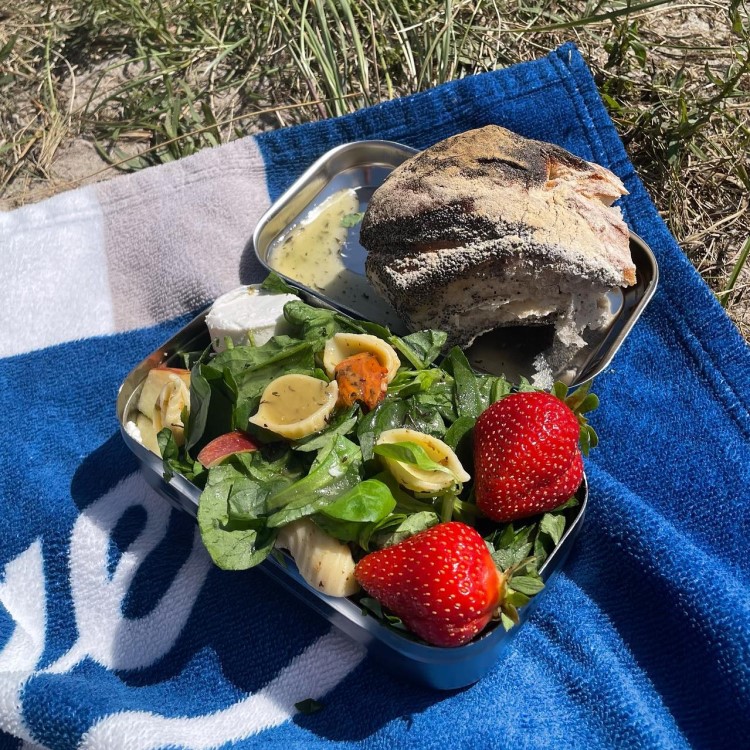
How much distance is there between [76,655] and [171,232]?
34.2 inches

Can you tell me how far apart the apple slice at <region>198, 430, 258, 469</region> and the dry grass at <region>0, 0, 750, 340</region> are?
1.01 metres

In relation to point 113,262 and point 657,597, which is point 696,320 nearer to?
point 657,597

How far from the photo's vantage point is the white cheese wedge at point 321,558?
3.34 ft

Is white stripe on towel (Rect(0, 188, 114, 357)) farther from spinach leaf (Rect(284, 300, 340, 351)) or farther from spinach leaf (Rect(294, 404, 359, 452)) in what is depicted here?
spinach leaf (Rect(294, 404, 359, 452))

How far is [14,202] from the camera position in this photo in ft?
6.21

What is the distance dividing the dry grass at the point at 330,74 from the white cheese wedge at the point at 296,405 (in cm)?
98

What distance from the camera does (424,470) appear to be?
1017mm

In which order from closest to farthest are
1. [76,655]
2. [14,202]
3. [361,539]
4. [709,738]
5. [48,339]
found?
[361,539]
[709,738]
[76,655]
[48,339]
[14,202]

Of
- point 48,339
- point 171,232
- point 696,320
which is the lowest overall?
point 48,339

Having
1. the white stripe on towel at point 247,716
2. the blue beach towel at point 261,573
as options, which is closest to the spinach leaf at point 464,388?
the blue beach towel at point 261,573

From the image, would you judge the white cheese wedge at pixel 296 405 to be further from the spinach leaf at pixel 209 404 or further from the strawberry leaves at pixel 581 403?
the strawberry leaves at pixel 581 403

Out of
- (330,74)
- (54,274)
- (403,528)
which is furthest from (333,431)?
A: (330,74)

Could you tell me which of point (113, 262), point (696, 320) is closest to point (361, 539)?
point (696, 320)

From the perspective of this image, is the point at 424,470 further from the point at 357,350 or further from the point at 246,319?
the point at 246,319
